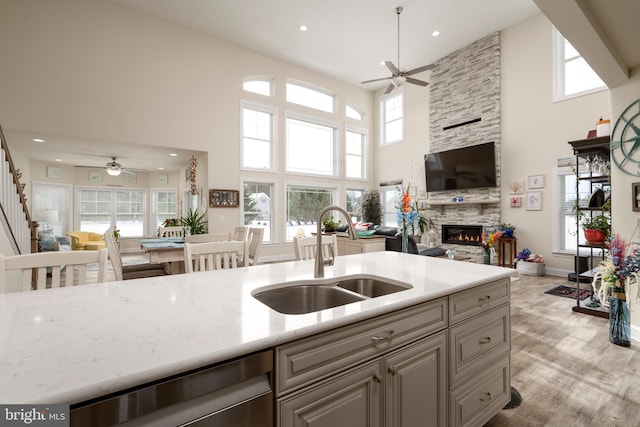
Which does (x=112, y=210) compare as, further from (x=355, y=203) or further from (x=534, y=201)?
Result: (x=534, y=201)

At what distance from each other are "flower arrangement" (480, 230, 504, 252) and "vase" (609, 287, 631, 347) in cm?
326

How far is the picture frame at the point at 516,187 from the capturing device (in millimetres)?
5836

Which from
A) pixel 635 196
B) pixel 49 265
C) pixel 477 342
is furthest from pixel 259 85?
pixel 477 342

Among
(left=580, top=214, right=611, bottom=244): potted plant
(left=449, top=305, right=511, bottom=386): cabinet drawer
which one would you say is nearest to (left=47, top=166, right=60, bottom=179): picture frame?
(left=449, top=305, right=511, bottom=386): cabinet drawer

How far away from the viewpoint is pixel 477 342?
4.82 feet

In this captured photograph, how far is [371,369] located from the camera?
104 cm

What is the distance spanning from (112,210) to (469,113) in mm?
10464

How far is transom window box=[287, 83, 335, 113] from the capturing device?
759 centimetres

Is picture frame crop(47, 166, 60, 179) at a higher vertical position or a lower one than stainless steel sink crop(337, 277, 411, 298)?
higher

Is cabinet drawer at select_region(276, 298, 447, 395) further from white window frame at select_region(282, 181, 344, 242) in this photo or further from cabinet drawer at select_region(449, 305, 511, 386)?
white window frame at select_region(282, 181, 344, 242)

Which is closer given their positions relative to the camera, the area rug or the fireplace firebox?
the area rug

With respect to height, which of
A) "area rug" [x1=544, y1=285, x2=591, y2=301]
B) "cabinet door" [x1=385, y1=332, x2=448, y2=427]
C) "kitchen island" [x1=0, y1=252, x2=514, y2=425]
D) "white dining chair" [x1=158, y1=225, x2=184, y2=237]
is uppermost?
"white dining chair" [x1=158, y1=225, x2=184, y2=237]

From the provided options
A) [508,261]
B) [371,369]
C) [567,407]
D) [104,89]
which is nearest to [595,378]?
[567,407]

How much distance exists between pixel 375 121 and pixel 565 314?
7.04m
